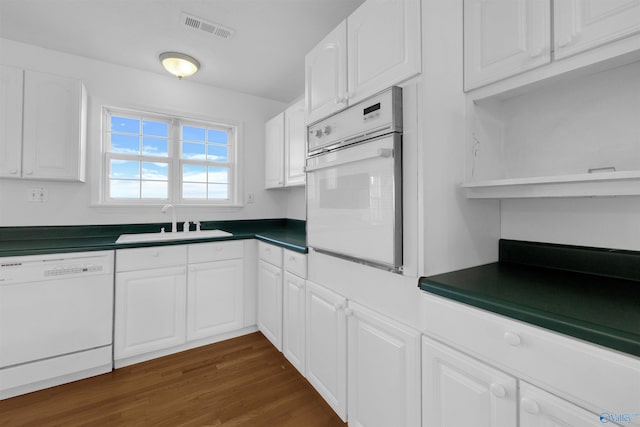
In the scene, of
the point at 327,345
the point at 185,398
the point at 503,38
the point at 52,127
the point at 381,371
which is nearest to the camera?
the point at 503,38

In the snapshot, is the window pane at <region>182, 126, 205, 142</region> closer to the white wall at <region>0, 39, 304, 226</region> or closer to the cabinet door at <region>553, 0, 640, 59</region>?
the white wall at <region>0, 39, 304, 226</region>

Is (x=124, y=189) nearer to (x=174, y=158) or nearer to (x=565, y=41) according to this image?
(x=174, y=158)

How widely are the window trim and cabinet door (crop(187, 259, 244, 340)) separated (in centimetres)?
87

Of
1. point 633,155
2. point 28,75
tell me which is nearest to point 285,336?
point 633,155

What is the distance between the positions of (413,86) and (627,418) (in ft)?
3.65

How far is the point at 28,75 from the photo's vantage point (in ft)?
A: 6.47

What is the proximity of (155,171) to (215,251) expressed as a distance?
1150mm

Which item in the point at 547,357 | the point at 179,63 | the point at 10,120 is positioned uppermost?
the point at 179,63

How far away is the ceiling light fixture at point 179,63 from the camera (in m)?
2.22

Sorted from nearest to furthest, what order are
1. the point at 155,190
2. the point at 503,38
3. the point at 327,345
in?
1. the point at 503,38
2. the point at 327,345
3. the point at 155,190

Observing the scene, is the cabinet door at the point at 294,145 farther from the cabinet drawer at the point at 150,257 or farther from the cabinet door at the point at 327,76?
the cabinet drawer at the point at 150,257

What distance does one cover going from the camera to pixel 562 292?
36.0 inches

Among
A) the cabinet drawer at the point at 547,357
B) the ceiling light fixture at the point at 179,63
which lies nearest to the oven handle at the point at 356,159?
the cabinet drawer at the point at 547,357

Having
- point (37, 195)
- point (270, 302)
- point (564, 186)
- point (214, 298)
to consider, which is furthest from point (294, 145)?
point (37, 195)
